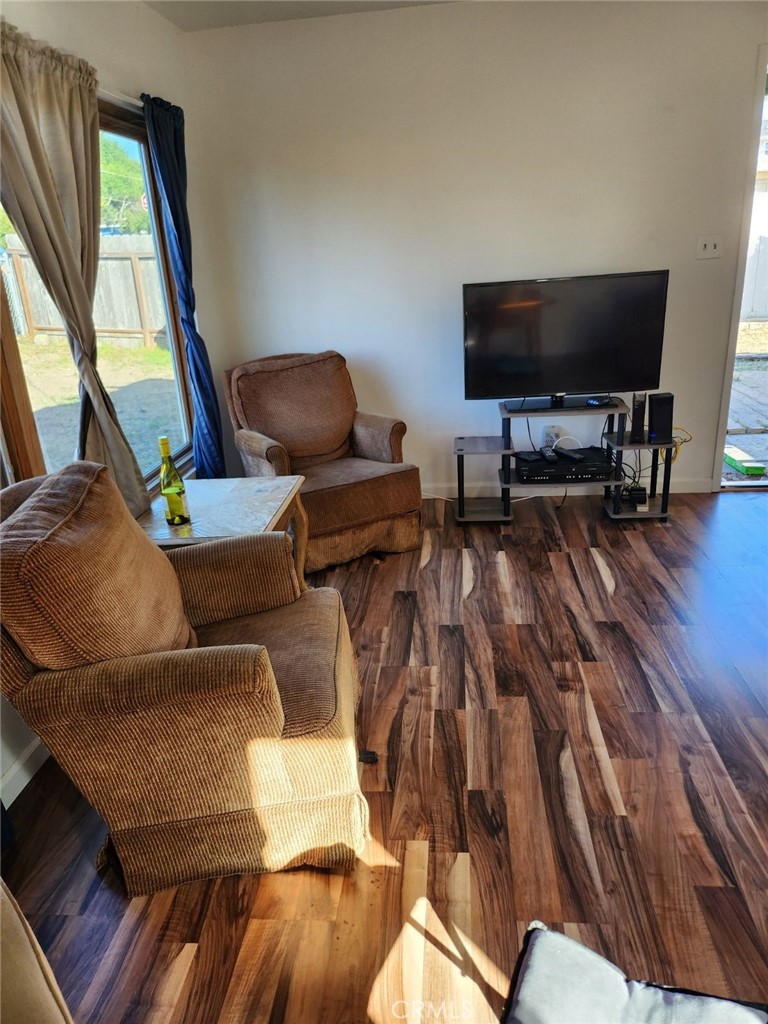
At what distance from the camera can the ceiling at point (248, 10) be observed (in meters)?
3.23

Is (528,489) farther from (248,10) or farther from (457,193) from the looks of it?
(248,10)

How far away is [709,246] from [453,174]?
1400 millimetres

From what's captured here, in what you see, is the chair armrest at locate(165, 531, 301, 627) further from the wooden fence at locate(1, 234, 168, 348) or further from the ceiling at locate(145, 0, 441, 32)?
the ceiling at locate(145, 0, 441, 32)

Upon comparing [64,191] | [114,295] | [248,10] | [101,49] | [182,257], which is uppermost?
[248,10]

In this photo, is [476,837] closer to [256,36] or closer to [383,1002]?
[383,1002]

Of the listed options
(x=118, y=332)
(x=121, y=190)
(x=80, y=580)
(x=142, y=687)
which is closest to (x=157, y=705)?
(x=142, y=687)

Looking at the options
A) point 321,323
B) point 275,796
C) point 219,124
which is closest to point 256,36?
point 219,124

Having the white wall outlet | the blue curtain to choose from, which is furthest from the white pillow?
the white wall outlet

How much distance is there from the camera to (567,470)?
3.62 metres

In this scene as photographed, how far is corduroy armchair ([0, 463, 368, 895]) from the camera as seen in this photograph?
57.1 inches

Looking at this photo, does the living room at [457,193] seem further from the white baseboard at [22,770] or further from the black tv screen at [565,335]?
the white baseboard at [22,770]

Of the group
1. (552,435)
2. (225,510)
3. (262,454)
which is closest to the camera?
(225,510)

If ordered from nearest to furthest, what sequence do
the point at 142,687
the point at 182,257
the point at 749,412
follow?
the point at 142,687, the point at 182,257, the point at 749,412

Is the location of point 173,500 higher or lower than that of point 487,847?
higher
